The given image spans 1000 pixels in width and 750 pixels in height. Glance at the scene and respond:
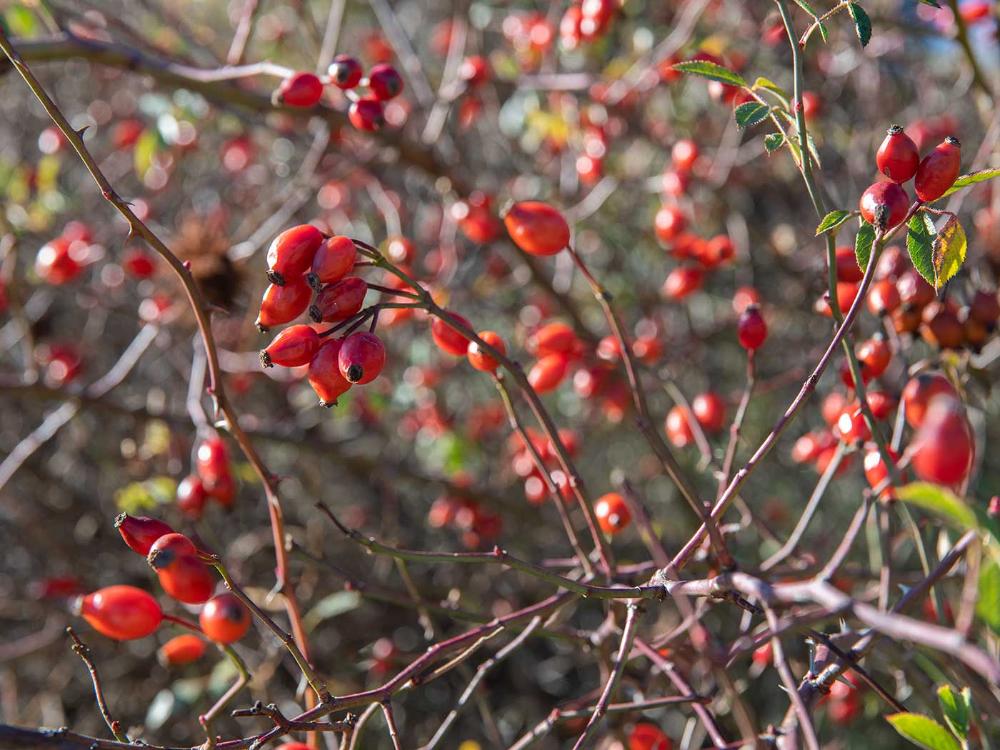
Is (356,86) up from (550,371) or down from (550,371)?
up

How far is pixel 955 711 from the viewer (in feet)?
3.78

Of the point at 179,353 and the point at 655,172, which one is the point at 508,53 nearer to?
the point at 655,172

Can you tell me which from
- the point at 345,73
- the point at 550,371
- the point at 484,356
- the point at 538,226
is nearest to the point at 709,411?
the point at 550,371

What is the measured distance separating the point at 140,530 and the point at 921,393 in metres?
1.25

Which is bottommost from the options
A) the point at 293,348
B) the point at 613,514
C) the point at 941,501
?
the point at 613,514

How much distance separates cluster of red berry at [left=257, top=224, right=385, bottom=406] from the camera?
128cm

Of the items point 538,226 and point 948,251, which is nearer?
point 948,251

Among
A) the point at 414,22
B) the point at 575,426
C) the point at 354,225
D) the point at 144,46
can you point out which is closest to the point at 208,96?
the point at 144,46

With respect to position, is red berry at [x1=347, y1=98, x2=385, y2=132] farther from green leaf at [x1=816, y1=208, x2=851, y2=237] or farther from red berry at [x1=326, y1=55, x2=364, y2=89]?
green leaf at [x1=816, y1=208, x2=851, y2=237]

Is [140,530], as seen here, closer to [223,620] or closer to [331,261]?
[223,620]

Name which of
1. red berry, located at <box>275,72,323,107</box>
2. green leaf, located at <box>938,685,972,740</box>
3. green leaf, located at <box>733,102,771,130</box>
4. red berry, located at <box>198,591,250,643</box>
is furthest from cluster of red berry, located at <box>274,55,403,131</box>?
green leaf, located at <box>938,685,972,740</box>

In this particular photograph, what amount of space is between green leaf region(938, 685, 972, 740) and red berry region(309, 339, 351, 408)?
0.94 meters

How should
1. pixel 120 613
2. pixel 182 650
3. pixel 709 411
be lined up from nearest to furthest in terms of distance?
1. pixel 120 613
2. pixel 182 650
3. pixel 709 411

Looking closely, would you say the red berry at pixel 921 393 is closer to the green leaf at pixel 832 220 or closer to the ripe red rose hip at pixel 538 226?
the green leaf at pixel 832 220
